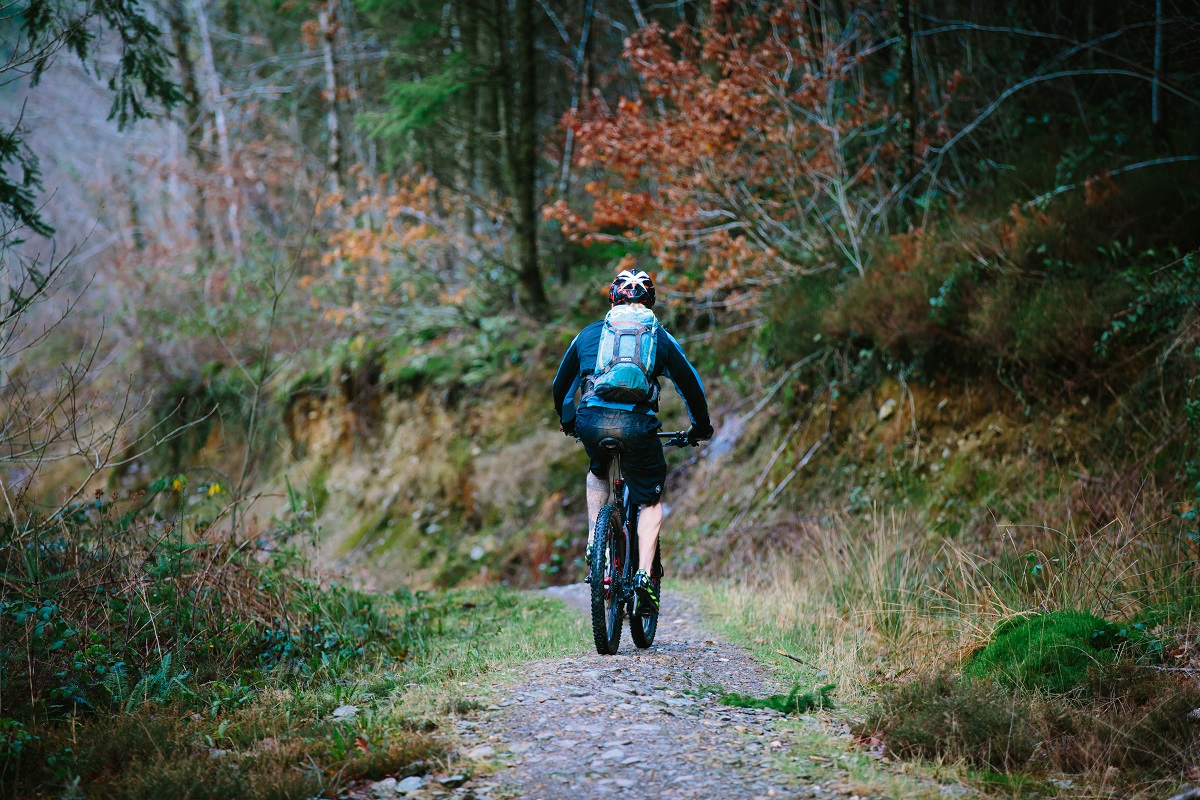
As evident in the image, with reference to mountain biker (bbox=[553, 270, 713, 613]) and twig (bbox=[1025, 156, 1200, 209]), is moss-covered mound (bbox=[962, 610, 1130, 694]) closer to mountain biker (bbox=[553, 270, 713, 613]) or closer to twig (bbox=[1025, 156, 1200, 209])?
mountain biker (bbox=[553, 270, 713, 613])

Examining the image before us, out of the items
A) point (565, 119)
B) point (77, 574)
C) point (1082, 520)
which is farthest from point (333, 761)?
point (565, 119)

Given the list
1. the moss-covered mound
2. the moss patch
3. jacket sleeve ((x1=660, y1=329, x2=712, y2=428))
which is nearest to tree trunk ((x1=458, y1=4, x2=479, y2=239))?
jacket sleeve ((x1=660, y1=329, x2=712, y2=428))

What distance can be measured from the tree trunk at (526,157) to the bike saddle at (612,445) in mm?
9654

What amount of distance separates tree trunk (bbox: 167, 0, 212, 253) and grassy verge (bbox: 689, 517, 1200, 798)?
17324 mm

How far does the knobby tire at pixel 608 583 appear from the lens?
16.9 feet

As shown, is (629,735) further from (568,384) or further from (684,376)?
(568,384)

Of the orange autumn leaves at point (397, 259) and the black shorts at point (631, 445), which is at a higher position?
the orange autumn leaves at point (397, 259)

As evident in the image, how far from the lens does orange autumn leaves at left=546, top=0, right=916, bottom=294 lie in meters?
10.1

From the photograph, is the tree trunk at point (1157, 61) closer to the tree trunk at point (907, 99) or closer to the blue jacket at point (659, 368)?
the tree trunk at point (907, 99)

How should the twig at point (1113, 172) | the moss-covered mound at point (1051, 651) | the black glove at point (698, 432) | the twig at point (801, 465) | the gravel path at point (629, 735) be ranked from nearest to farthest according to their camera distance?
the gravel path at point (629, 735)
the moss-covered mound at point (1051, 651)
the black glove at point (698, 432)
the twig at point (1113, 172)
the twig at point (801, 465)

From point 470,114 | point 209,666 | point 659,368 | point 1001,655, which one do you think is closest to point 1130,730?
point 1001,655

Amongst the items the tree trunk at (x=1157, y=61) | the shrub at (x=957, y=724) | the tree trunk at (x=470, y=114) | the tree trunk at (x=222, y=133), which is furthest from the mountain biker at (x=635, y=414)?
the tree trunk at (x=222, y=133)

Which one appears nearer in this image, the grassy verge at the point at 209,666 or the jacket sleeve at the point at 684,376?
the grassy verge at the point at 209,666

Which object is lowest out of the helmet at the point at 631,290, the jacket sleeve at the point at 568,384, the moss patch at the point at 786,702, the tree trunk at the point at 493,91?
the moss patch at the point at 786,702
